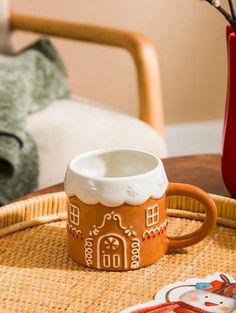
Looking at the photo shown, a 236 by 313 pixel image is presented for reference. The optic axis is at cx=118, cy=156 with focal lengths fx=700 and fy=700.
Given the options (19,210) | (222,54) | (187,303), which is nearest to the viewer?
(187,303)

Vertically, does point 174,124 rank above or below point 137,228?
below

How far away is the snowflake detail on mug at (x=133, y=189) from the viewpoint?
736 millimetres

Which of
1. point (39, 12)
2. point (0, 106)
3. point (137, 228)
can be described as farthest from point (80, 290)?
point (39, 12)

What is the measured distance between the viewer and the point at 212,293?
709mm

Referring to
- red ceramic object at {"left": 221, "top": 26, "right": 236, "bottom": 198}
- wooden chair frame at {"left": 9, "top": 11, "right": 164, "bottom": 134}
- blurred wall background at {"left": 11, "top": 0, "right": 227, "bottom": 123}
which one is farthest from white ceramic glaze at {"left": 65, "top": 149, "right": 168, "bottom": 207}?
blurred wall background at {"left": 11, "top": 0, "right": 227, "bottom": 123}

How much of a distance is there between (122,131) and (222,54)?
3.68 feet

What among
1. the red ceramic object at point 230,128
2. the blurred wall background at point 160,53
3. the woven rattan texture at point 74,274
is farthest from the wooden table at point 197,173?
the blurred wall background at point 160,53

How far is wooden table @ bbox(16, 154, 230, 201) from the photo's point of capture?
1.02 m

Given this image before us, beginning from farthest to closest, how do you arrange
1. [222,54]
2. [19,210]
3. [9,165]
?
[222,54], [9,165], [19,210]

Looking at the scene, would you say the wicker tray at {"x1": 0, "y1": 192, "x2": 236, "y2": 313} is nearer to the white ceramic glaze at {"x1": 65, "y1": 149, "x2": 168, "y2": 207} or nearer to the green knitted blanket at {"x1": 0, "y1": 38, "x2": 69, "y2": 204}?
the white ceramic glaze at {"x1": 65, "y1": 149, "x2": 168, "y2": 207}

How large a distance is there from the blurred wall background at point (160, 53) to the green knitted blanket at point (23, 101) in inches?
21.1

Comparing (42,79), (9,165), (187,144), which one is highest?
(42,79)

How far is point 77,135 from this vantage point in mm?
1471

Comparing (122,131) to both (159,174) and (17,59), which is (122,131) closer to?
(17,59)
